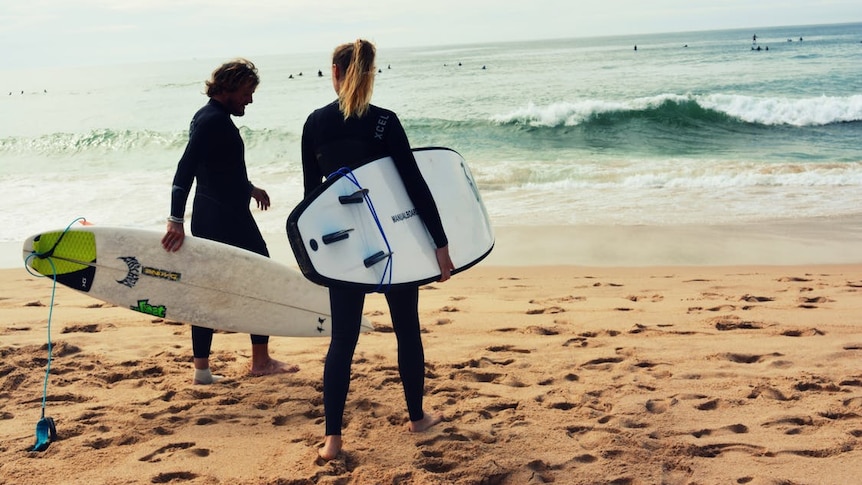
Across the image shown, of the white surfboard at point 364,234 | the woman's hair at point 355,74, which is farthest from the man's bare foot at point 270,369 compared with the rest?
the woman's hair at point 355,74

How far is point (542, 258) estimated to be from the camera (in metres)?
6.41

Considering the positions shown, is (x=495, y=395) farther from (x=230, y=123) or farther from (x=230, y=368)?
(x=230, y=123)

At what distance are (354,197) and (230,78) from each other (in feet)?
3.58

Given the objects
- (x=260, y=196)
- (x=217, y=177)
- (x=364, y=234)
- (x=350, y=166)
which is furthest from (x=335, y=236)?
(x=260, y=196)

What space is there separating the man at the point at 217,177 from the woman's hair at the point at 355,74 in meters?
0.96

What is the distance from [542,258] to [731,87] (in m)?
19.6

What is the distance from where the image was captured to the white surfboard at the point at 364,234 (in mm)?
2455

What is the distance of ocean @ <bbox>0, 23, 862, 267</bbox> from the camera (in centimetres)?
857

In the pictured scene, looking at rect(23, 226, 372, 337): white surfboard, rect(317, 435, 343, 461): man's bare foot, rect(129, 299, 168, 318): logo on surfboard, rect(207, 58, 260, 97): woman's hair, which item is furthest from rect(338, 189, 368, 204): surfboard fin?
rect(129, 299, 168, 318): logo on surfboard

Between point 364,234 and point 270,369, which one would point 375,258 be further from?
point 270,369

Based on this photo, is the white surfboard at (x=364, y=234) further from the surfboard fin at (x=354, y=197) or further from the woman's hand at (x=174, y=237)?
the woman's hand at (x=174, y=237)

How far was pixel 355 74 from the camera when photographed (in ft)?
7.73

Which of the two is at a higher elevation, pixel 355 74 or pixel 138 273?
pixel 355 74

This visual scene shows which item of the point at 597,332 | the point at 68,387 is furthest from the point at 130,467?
the point at 597,332
